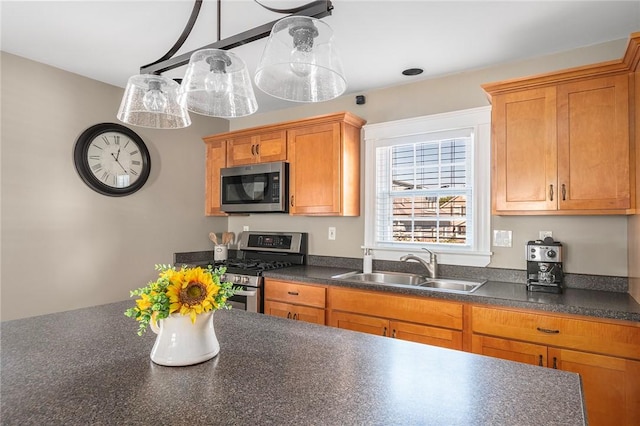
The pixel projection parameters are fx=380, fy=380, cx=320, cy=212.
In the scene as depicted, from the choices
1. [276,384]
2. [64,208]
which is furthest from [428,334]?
[64,208]

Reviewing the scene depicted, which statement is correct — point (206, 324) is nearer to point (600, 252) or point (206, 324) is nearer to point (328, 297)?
point (328, 297)

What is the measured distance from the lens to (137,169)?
335 centimetres

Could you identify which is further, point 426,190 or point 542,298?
point 426,190

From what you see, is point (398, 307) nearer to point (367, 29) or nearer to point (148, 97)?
point (367, 29)

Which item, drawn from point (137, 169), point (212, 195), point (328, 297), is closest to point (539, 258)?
point (328, 297)

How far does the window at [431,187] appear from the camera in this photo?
9.11 ft

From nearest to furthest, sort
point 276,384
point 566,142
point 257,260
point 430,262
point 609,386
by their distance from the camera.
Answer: point 276,384, point 609,386, point 566,142, point 430,262, point 257,260

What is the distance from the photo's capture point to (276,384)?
1.01m

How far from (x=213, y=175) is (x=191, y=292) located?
9.60 feet

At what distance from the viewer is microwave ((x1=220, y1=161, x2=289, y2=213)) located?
11.0 feet

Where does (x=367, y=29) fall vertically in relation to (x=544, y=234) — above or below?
above

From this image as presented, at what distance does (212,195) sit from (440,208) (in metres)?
2.24

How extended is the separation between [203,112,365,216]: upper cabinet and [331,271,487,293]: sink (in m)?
0.53

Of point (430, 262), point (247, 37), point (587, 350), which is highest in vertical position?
point (247, 37)
